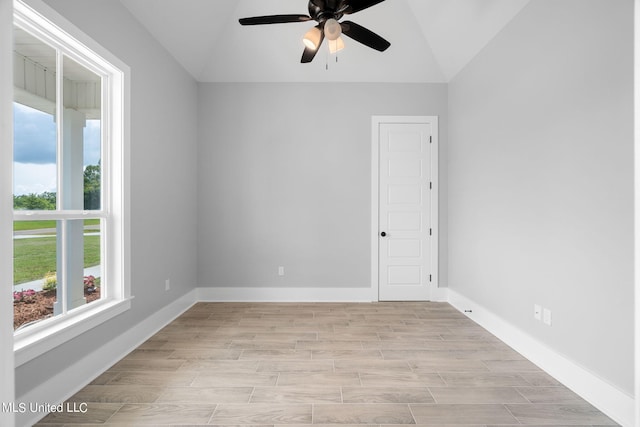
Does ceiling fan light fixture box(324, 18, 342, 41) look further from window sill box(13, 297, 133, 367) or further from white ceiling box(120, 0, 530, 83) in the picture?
window sill box(13, 297, 133, 367)

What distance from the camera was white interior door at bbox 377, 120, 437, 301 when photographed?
4297 millimetres

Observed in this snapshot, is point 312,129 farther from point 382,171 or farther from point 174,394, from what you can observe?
point 174,394

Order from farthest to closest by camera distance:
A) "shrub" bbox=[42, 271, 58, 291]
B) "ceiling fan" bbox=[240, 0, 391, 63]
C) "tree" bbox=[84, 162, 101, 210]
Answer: "tree" bbox=[84, 162, 101, 210], "ceiling fan" bbox=[240, 0, 391, 63], "shrub" bbox=[42, 271, 58, 291]

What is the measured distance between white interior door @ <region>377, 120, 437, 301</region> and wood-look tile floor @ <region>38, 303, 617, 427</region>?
3.10 ft

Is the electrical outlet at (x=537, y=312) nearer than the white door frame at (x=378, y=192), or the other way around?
the electrical outlet at (x=537, y=312)

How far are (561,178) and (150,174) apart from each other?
3410 mm

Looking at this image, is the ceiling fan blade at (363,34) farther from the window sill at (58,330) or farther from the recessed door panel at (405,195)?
the window sill at (58,330)

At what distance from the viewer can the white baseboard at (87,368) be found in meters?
1.82

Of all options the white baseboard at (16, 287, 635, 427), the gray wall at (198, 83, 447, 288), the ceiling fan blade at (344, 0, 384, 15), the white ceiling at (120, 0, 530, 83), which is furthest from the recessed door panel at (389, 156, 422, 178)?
the ceiling fan blade at (344, 0, 384, 15)

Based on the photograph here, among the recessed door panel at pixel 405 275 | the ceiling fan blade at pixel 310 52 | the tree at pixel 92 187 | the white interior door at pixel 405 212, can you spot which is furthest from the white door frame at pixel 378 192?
the tree at pixel 92 187

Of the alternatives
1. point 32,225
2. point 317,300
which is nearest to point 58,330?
point 32,225

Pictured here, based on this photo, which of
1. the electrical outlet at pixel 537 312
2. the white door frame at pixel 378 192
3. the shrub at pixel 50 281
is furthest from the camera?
the white door frame at pixel 378 192

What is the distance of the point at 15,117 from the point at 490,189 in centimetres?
370

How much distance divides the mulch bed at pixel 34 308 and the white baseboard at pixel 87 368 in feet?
1.23
